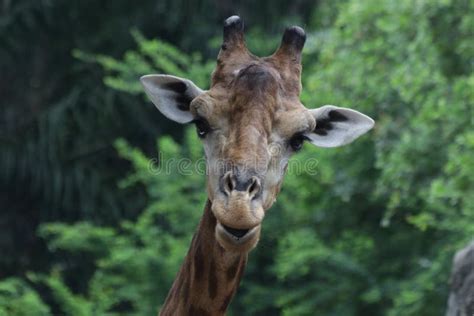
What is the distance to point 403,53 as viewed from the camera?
36.2 feet

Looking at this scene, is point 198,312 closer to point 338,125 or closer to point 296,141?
point 296,141

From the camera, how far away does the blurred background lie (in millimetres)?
10023

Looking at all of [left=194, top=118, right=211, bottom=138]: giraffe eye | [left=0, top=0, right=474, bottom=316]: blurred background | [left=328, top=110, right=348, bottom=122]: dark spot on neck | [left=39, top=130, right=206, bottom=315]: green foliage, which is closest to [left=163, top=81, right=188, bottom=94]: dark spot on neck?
[left=194, top=118, right=211, bottom=138]: giraffe eye

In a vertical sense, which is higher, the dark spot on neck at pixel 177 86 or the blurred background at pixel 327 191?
the dark spot on neck at pixel 177 86

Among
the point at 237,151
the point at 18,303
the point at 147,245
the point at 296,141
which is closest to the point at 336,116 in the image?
the point at 296,141

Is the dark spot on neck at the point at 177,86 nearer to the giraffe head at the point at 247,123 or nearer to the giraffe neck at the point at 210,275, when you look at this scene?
the giraffe head at the point at 247,123

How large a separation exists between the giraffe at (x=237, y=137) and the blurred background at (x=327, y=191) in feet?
11.8

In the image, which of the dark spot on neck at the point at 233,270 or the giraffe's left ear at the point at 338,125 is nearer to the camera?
the dark spot on neck at the point at 233,270

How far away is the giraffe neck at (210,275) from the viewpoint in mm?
5320

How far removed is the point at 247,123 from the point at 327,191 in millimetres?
6377

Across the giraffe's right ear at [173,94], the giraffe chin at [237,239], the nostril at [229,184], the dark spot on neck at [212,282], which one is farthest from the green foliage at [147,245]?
the nostril at [229,184]

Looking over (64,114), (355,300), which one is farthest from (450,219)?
(64,114)

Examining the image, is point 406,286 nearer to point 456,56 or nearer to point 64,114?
point 456,56

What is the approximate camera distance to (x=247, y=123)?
5.06 meters
